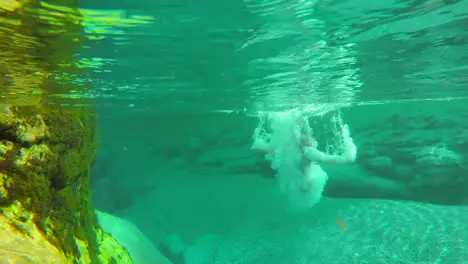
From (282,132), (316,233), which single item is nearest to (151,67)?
(282,132)

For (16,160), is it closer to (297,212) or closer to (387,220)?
(387,220)

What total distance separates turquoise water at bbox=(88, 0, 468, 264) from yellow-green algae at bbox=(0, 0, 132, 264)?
1.12 metres

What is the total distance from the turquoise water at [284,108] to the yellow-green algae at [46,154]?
3.68 ft

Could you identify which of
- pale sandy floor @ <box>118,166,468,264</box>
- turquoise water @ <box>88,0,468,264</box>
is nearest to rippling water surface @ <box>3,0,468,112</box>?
turquoise water @ <box>88,0,468,264</box>

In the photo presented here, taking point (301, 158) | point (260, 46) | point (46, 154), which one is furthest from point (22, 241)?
point (301, 158)

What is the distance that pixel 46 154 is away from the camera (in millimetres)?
5500

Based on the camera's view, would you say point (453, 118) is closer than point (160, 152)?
Yes

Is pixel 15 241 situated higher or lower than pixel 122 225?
higher

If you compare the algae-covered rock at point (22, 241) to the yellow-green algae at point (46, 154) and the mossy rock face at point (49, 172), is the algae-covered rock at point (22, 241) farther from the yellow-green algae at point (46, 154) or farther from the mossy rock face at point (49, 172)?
the mossy rock face at point (49, 172)

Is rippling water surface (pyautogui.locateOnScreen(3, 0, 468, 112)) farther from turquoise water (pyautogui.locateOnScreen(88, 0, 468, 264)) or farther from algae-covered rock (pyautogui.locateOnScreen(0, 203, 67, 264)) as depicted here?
algae-covered rock (pyautogui.locateOnScreen(0, 203, 67, 264))

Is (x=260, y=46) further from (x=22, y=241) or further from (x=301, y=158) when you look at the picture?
(x=301, y=158)

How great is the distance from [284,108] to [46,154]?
18475 mm

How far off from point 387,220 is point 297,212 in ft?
21.6

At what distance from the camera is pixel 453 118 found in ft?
69.7
